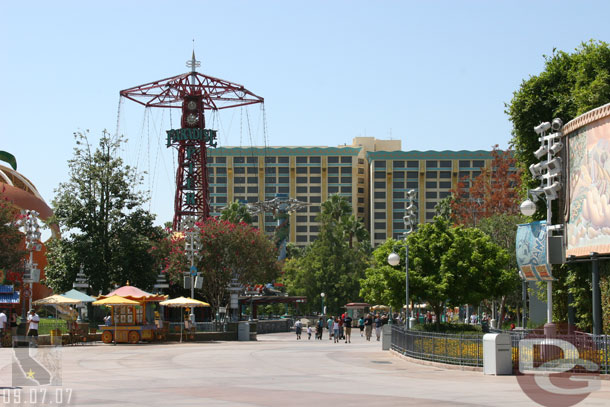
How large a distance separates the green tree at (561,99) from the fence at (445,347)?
9724 millimetres

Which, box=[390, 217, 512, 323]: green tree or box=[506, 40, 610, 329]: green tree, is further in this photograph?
box=[390, 217, 512, 323]: green tree

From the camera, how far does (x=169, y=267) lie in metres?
59.5

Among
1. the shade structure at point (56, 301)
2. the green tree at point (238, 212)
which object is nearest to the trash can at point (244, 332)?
the shade structure at point (56, 301)

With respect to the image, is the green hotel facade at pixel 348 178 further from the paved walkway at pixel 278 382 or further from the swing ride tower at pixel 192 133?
the paved walkway at pixel 278 382

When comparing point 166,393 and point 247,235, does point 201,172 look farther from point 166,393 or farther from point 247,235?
point 166,393

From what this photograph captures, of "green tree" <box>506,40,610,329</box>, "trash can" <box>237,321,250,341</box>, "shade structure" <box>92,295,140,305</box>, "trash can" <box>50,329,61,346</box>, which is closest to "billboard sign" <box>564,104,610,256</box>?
"green tree" <box>506,40,610,329</box>

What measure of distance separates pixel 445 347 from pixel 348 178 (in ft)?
488

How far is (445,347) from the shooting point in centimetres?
2639

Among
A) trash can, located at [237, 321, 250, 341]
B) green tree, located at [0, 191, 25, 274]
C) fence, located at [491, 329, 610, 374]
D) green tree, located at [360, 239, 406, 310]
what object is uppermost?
green tree, located at [0, 191, 25, 274]

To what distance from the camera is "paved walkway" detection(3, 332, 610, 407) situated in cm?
1717

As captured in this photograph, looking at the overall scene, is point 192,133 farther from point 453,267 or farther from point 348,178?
point 348,178

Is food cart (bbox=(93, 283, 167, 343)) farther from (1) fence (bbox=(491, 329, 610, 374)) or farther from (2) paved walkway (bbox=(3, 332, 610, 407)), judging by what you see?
(1) fence (bbox=(491, 329, 610, 374))

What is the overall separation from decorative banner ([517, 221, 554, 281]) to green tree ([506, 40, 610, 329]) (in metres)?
4.92

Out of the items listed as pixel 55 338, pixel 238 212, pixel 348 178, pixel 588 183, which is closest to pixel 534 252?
pixel 588 183
